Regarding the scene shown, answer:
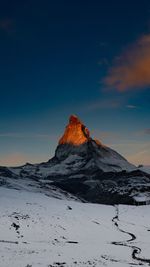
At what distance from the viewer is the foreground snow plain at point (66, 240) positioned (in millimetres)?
A: 36438

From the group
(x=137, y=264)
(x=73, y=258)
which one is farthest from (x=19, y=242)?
(x=137, y=264)

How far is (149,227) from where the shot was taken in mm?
70125

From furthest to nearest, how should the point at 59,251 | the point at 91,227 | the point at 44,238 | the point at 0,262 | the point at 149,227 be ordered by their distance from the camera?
1. the point at 149,227
2. the point at 91,227
3. the point at 44,238
4. the point at 59,251
5. the point at 0,262

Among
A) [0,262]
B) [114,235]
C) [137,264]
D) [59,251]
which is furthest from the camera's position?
[114,235]

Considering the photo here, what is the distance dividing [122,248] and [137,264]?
1039 centimetres

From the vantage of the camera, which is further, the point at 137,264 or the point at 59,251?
the point at 59,251

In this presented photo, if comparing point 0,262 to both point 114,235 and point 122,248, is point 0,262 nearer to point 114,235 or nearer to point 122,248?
point 122,248

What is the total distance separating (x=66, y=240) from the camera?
50625mm

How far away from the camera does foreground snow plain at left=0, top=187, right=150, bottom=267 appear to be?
3644cm

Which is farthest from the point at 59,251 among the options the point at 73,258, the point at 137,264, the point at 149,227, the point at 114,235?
the point at 149,227

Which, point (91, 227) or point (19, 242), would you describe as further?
point (91, 227)

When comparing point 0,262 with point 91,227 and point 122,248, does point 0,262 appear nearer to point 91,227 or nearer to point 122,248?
point 122,248

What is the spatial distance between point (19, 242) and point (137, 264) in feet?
51.9

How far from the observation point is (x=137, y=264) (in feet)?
118
